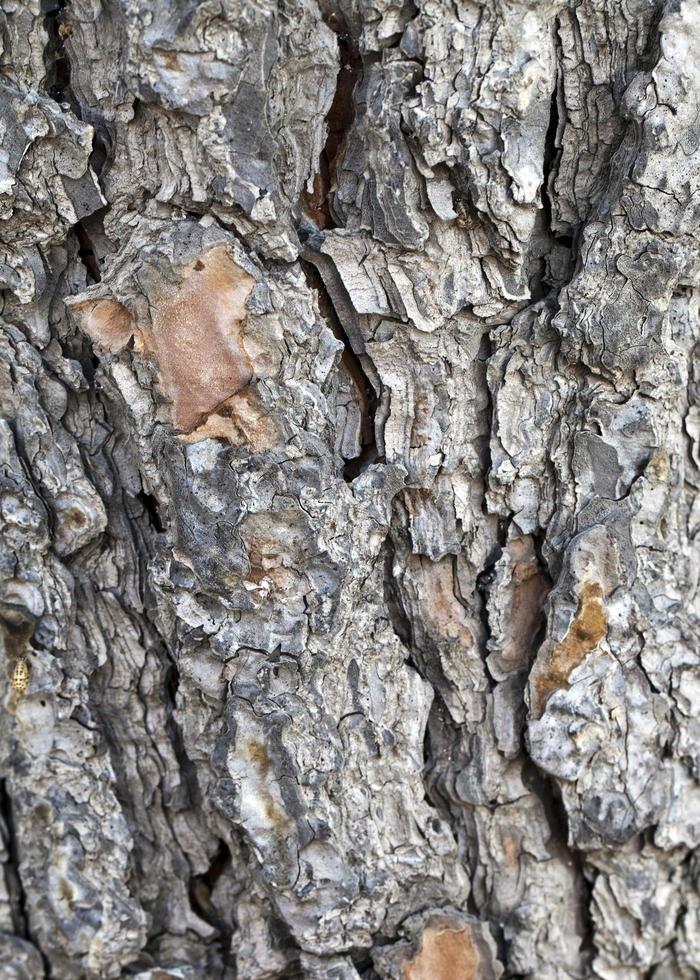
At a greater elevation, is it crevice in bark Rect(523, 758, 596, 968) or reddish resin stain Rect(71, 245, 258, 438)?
reddish resin stain Rect(71, 245, 258, 438)

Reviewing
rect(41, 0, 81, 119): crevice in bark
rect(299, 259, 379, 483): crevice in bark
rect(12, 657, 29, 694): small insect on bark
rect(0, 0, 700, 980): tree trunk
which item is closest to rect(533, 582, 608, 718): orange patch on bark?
rect(0, 0, 700, 980): tree trunk

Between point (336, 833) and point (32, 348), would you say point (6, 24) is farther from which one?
point (336, 833)

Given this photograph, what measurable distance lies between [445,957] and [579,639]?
545 mm

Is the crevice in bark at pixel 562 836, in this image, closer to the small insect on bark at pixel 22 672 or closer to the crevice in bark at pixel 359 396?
the crevice in bark at pixel 359 396

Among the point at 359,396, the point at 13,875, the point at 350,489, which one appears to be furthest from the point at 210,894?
the point at 359,396

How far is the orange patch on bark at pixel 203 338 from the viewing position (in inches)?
44.0

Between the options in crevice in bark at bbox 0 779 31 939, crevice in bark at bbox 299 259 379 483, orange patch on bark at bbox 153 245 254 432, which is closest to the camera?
orange patch on bark at bbox 153 245 254 432

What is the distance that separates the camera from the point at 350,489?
1205 mm

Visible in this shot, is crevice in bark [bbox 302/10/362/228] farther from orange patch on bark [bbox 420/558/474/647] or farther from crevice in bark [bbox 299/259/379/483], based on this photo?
orange patch on bark [bbox 420/558/474/647]

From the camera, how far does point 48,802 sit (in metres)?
1.31

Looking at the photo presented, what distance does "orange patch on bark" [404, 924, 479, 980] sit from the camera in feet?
4.27

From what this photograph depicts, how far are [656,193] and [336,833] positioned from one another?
103 centimetres

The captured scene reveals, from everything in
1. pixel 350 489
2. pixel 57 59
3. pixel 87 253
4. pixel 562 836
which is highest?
pixel 57 59

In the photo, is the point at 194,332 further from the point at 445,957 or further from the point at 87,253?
the point at 445,957
